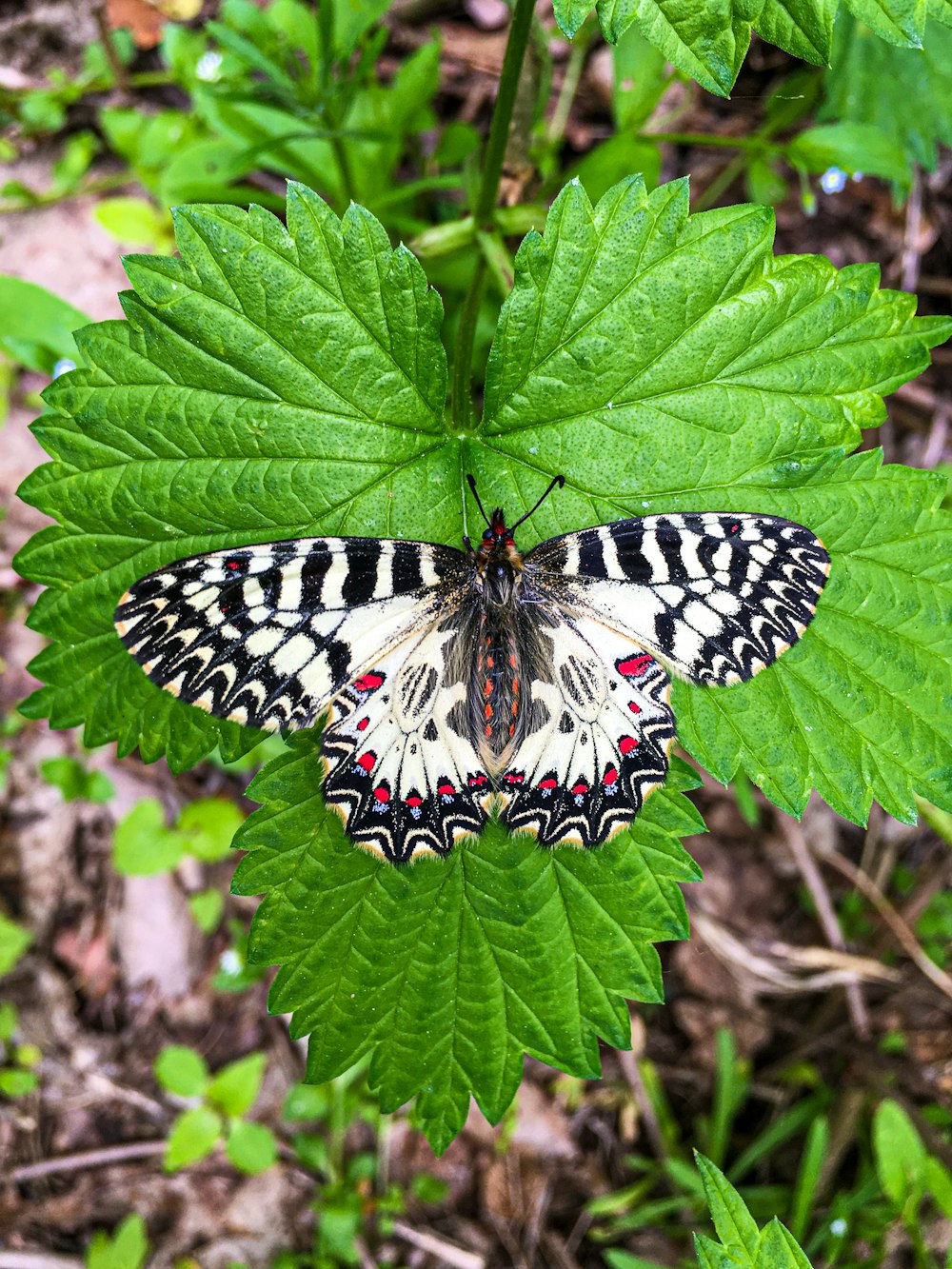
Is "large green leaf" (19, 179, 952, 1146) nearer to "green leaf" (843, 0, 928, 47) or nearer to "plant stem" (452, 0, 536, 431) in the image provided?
"plant stem" (452, 0, 536, 431)

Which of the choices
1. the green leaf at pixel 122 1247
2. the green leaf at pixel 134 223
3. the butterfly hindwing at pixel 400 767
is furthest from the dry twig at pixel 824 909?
the green leaf at pixel 134 223

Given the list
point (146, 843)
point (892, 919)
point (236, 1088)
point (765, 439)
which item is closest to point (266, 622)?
point (765, 439)

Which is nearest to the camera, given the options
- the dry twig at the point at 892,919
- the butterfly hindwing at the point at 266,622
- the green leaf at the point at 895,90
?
the butterfly hindwing at the point at 266,622

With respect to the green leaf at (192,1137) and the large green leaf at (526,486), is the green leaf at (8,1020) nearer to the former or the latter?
the green leaf at (192,1137)

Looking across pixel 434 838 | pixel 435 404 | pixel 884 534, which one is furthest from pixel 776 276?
pixel 434 838

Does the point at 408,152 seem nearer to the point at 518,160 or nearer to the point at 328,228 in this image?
the point at 518,160

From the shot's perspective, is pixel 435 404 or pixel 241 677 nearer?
pixel 241 677

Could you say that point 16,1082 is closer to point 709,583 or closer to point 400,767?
point 400,767
